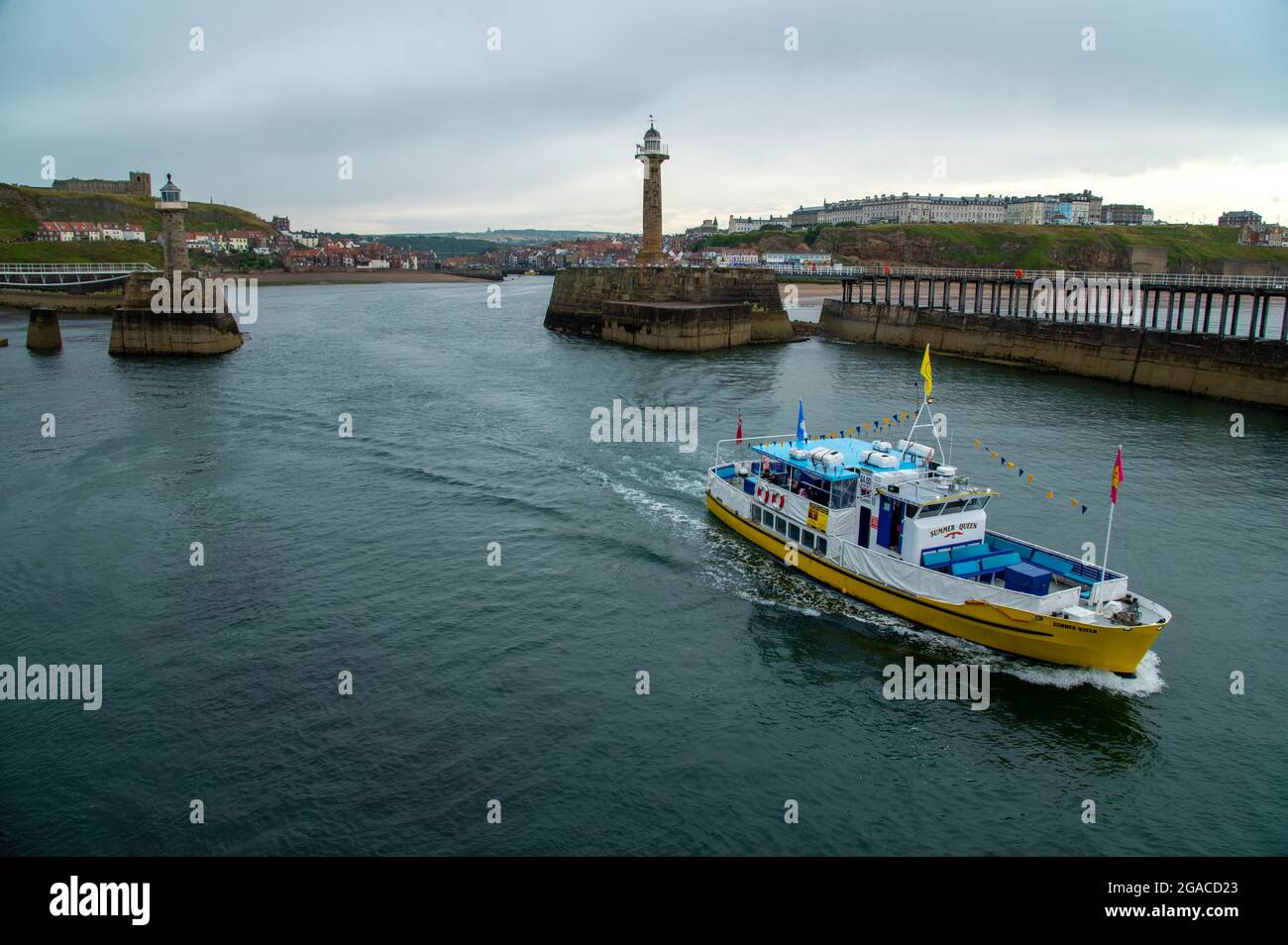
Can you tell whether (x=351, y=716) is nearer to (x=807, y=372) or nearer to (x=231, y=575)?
(x=231, y=575)

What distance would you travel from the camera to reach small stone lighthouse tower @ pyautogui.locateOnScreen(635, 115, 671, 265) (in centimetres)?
9669

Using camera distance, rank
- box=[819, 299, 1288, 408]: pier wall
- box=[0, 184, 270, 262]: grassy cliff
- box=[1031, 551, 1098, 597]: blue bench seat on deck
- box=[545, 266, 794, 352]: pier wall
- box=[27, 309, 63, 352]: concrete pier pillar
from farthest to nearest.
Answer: box=[0, 184, 270, 262]: grassy cliff < box=[545, 266, 794, 352]: pier wall < box=[27, 309, 63, 352]: concrete pier pillar < box=[819, 299, 1288, 408]: pier wall < box=[1031, 551, 1098, 597]: blue bench seat on deck

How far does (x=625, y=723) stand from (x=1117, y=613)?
1250cm

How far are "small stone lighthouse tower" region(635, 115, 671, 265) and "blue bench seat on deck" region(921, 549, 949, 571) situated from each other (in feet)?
256

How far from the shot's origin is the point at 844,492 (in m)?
27.2

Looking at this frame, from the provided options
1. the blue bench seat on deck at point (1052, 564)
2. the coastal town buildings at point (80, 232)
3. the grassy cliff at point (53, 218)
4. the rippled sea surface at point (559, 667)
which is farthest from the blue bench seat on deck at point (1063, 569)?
the coastal town buildings at point (80, 232)

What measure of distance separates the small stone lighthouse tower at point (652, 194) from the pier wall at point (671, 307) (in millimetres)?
5018

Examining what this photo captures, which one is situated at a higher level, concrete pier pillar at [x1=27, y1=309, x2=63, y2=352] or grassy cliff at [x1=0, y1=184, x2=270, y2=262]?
grassy cliff at [x1=0, y1=184, x2=270, y2=262]

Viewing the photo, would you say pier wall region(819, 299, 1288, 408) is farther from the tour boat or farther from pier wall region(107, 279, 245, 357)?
pier wall region(107, 279, 245, 357)

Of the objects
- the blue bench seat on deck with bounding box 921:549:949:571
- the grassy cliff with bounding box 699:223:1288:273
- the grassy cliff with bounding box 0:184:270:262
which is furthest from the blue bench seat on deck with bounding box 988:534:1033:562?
the grassy cliff with bounding box 699:223:1288:273

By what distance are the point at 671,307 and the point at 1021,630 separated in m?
65.5

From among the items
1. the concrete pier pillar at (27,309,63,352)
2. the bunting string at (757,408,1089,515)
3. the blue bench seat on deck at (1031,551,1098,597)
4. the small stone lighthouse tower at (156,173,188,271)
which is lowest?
the blue bench seat on deck at (1031,551,1098,597)

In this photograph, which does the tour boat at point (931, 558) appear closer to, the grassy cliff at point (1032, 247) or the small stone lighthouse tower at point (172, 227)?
the small stone lighthouse tower at point (172, 227)
